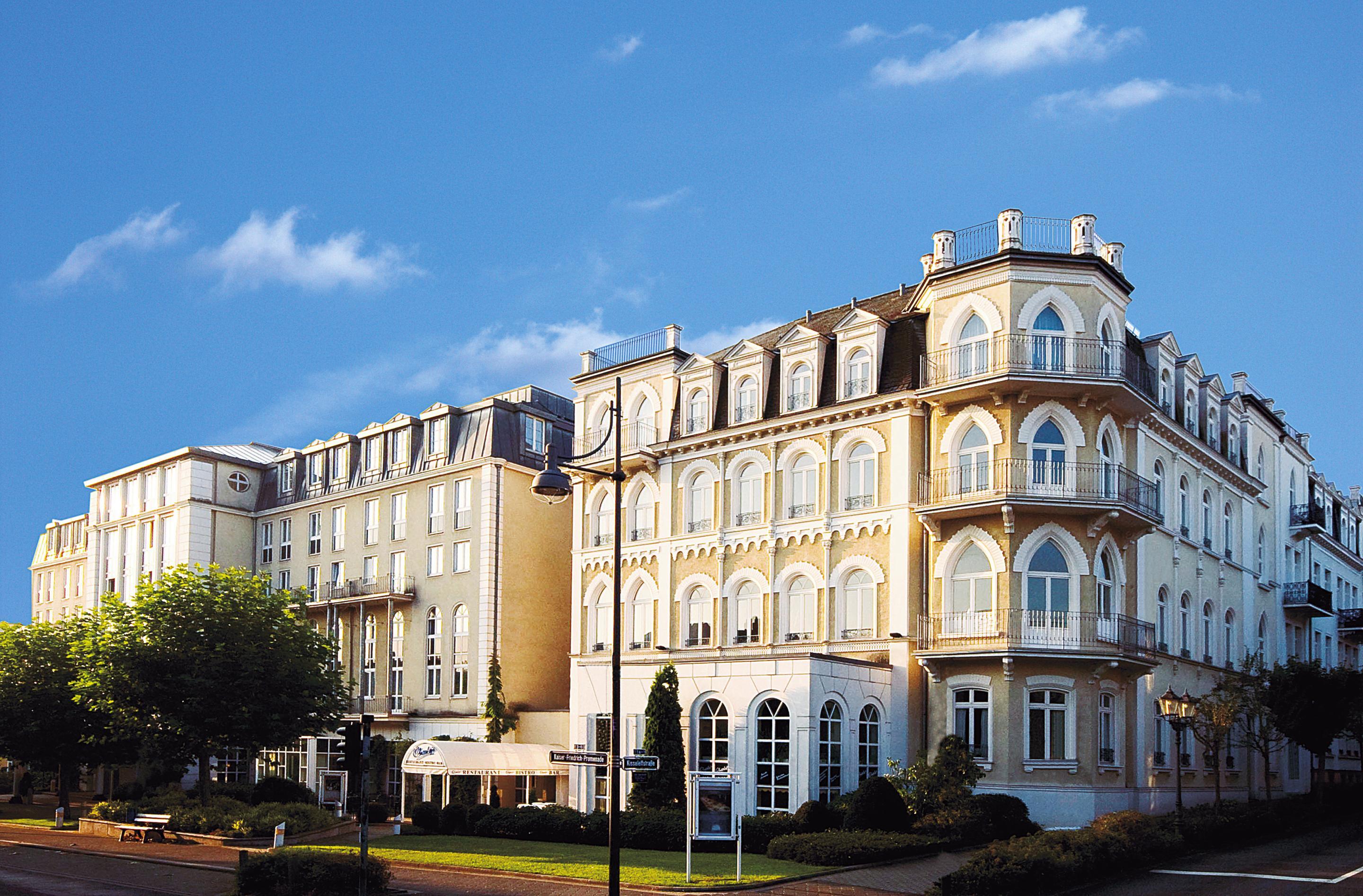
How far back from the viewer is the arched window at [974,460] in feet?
122

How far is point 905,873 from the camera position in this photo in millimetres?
27562

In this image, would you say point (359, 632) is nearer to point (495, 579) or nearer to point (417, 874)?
point (495, 579)

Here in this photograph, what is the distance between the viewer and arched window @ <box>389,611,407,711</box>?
57.1m

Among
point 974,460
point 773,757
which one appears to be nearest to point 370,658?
point 773,757

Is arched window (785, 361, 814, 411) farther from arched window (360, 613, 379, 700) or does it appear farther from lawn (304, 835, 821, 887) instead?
arched window (360, 613, 379, 700)

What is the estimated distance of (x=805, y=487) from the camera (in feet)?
137

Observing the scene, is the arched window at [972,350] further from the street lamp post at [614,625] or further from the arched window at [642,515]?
the street lamp post at [614,625]

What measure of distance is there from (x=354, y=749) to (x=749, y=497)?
23964 mm

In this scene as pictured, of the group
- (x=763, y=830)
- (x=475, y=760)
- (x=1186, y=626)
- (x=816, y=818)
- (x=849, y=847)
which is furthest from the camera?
(x=475, y=760)

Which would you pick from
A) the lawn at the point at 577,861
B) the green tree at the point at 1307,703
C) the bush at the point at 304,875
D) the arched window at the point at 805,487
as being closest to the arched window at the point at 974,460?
the arched window at the point at 805,487

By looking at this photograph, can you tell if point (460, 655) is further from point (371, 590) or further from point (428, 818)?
point (428, 818)

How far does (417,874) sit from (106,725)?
72.1ft

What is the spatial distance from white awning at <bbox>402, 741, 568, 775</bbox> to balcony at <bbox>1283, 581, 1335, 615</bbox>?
30040mm

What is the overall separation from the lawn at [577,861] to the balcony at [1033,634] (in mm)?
9190
